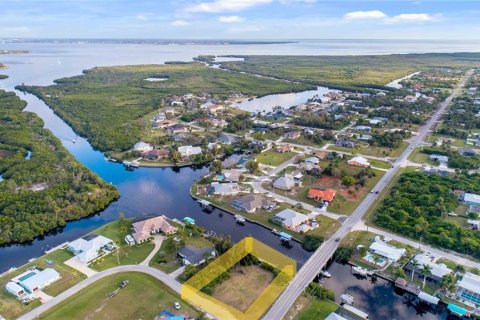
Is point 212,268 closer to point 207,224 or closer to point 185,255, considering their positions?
point 185,255

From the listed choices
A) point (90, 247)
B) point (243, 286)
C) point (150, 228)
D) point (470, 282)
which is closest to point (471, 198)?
point (470, 282)

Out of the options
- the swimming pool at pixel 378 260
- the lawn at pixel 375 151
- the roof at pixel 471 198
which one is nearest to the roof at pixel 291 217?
the swimming pool at pixel 378 260

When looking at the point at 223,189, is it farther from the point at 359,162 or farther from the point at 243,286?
the point at 359,162

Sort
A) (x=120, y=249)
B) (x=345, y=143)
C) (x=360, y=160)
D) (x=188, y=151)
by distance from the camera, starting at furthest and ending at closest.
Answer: (x=345, y=143) → (x=188, y=151) → (x=360, y=160) → (x=120, y=249)

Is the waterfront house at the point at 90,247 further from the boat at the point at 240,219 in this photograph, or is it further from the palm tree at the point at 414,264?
the palm tree at the point at 414,264

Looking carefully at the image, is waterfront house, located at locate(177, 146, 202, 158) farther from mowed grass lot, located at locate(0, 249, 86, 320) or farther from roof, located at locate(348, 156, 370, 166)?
mowed grass lot, located at locate(0, 249, 86, 320)

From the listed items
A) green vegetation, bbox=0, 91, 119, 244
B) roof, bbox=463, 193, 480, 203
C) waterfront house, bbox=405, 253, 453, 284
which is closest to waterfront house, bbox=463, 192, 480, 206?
roof, bbox=463, 193, 480, 203
